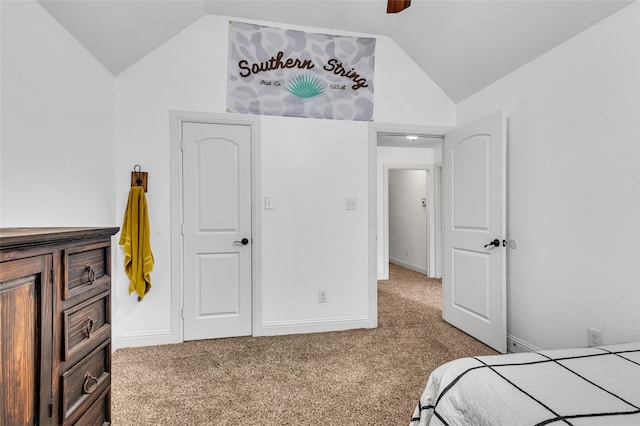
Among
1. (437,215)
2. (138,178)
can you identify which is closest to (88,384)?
(138,178)

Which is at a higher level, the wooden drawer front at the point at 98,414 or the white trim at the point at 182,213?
the white trim at the point at 182,213

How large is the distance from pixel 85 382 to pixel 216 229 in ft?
5.63

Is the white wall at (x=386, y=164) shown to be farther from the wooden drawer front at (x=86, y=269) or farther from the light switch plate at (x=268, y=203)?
the wooden drawer front at (x=86, y=269)

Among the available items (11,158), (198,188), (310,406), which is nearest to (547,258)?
(310,406)

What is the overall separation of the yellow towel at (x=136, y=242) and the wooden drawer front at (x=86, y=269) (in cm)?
135

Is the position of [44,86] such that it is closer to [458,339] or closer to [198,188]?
[198,188]

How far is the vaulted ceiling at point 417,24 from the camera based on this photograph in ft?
6.63

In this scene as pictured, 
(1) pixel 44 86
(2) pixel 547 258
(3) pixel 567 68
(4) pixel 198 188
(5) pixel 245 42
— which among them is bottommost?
(2) pixel 547 258

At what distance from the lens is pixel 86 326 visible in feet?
3.85

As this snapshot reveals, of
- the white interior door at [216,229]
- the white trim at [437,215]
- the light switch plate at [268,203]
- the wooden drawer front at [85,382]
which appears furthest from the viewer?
the white trim at [437,215]

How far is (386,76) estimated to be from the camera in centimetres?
311

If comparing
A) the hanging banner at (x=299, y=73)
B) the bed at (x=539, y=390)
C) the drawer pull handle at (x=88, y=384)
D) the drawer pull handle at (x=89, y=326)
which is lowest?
the drawer pull handle at (x=88, y=384)

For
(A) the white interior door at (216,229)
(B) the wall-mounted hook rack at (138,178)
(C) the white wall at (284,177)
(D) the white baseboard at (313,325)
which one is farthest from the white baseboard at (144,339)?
(B) the wall-mounted hook rack at (138,178)

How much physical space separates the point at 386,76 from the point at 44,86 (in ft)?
8.62
